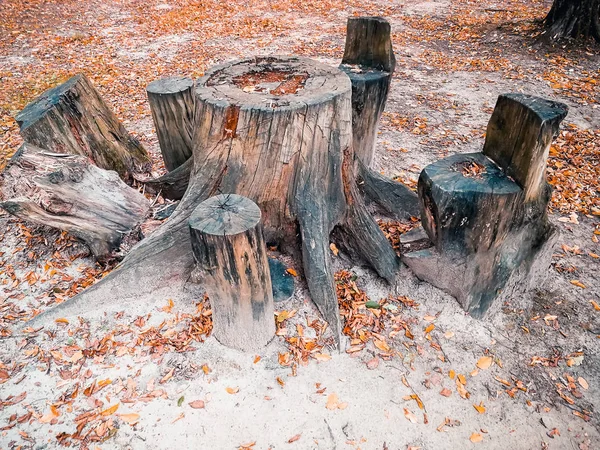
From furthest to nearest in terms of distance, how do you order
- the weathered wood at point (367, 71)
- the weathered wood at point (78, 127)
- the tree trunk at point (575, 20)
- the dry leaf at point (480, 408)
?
the tree trunk at point (575, 20), the weathered wood at point (367, 71), the weathered wood at point (78, 127), the dry leaf at point (480, 408)

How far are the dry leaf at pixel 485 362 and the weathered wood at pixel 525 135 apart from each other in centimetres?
112

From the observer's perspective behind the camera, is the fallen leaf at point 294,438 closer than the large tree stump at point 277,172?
Yes

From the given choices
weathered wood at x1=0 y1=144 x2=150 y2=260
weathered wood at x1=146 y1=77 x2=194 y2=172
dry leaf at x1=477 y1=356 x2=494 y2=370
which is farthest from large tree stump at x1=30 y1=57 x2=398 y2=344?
dry leaf at x1=477 y1=356 x2=494 y2=370

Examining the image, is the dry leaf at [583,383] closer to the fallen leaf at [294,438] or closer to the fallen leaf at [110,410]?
the fallen leaf at [294,438]

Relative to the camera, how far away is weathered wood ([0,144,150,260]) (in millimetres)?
3176

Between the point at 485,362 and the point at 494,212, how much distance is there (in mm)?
1026

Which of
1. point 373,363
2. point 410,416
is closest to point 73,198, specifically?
point 373,363

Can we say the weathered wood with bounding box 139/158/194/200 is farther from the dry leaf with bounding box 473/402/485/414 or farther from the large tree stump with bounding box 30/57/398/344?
the dry leaf with bounding box 473/402/485/414

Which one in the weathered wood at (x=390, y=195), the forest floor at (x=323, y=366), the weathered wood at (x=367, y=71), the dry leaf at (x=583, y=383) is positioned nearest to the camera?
the forest floor at (x=323, y=366)

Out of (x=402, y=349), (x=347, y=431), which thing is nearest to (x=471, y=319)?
(x=402, y=349)

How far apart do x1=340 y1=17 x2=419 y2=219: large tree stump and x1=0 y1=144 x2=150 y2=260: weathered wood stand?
6.82 feet

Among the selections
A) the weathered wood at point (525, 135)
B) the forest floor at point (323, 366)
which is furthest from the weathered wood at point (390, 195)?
the weathered wood at point (525, 135)

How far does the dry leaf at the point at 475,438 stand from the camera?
2.47m

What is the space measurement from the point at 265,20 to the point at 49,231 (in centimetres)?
889
